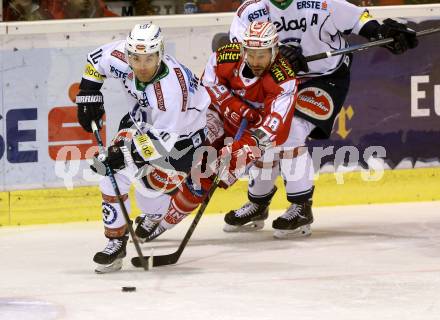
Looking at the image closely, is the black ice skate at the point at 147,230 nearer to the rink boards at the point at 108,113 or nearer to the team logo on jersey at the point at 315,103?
the rink boards at the point at 108,113

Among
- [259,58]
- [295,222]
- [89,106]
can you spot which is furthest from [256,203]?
[89,106]

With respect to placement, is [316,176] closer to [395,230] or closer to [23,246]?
[395,230]

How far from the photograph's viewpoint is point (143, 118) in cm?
502

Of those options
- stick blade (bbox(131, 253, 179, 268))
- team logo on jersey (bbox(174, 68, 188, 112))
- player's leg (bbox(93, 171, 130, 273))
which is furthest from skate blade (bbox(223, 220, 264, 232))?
team logo on jersey (bbox(174, 68, 188, 112))

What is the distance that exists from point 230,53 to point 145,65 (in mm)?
819

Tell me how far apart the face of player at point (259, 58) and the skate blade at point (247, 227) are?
91cm

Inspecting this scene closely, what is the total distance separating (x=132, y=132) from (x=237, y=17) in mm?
1055

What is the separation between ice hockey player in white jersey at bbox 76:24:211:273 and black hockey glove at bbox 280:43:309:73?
0.54 meters

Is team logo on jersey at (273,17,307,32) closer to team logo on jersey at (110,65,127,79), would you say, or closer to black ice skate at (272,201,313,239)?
black ice skate at (272,201,313,239)

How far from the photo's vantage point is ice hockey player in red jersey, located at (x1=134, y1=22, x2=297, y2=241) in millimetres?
5184

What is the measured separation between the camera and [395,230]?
5.78 meters

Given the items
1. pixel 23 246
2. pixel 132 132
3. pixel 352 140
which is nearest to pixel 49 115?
pixel 23 246

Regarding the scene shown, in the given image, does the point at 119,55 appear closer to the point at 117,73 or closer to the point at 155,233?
the point at 117,73

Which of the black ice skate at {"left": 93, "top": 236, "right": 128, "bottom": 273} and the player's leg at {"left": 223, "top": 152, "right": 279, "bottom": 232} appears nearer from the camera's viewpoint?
the black ice skate at {"left": 93, "top": 236, "right": 128, "bottom": 273}
